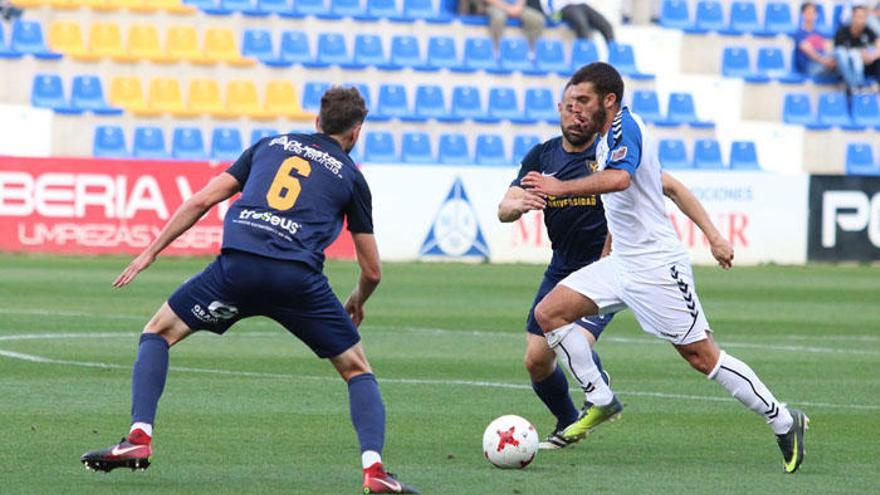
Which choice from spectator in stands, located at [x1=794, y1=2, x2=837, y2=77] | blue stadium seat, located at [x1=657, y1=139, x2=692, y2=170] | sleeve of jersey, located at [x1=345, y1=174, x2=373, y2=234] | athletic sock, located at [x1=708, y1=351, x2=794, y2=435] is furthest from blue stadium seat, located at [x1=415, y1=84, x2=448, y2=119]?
sleeve of jersey, located at [x1=345, y1=174, x2=373, y2=234]

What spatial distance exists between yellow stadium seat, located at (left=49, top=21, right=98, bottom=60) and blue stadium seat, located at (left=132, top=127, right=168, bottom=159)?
2155mm

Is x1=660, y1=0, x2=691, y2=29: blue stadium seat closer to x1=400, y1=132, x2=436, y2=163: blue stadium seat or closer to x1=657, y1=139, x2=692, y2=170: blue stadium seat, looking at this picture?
x1=657, y1=139, x2=692, y2=170: blue stadium seat

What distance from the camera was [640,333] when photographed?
→ 53.0 ft

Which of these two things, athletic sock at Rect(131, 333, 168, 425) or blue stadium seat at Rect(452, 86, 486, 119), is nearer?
athletic sock at Rect(131, 333, 168, 425)

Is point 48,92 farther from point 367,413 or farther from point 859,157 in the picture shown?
point 367,413

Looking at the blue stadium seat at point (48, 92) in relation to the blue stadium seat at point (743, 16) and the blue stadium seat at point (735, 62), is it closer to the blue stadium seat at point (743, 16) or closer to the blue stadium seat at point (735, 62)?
the blue stadium seat at point (735, 62)

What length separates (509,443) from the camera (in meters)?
8.37

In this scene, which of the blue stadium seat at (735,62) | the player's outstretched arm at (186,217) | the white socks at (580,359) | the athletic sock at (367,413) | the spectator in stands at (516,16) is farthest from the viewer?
the blue stadium seat at (735,62)

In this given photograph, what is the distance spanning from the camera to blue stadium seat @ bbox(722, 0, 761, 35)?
30703 mm

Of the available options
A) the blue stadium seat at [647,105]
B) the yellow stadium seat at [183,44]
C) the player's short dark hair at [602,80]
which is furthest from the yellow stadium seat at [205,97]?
the player's short dark hair at [602,80]

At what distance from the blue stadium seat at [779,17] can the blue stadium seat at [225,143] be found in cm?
1072

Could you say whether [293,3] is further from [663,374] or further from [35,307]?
[663,374]

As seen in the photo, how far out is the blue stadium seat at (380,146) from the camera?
84.6 ft

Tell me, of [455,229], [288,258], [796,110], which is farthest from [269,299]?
[796,110]
